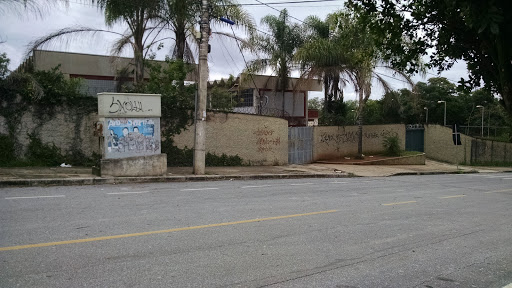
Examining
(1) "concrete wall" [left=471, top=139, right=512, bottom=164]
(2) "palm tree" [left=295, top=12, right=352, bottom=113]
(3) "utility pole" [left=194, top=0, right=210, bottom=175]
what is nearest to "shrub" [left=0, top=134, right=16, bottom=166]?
(3) "utility pole" [left=194, top=0, right=210, bottom=175]

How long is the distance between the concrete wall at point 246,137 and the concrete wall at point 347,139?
11.2 ft

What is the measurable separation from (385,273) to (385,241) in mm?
1639

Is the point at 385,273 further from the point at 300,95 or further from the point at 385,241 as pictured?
the point at 300,95

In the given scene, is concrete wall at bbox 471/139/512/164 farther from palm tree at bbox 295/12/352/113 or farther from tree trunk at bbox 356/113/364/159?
palm tree at bbox 295/12/352/113

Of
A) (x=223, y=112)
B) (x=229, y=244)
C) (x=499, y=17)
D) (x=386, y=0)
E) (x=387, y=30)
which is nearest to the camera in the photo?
(x=499, y=17)

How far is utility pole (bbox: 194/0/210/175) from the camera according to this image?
1606 centimetres

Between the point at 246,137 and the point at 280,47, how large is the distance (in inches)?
362

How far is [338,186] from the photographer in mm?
15141

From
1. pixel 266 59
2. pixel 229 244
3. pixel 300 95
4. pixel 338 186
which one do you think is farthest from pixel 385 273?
pixel 300 95

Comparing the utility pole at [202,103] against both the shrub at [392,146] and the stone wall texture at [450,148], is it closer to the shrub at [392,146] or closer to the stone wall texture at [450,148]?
the shrub at [392,146]

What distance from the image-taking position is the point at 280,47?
28016mm

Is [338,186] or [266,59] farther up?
[266,59]

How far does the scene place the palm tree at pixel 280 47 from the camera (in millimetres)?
26922

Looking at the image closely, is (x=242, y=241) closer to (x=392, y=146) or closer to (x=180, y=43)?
(x=180, y=43)
